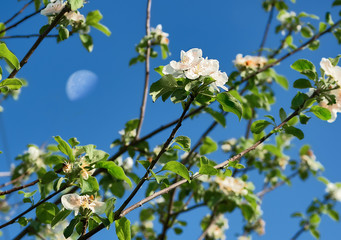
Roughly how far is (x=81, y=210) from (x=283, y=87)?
7.97 feet

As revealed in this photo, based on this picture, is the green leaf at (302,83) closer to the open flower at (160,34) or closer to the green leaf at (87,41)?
the green leaf at (87,41)

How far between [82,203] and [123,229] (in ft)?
0.58

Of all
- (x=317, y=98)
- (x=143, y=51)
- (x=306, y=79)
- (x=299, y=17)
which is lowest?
(x=317, y=98)

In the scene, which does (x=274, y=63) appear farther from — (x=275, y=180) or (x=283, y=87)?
(x=275, y=180)

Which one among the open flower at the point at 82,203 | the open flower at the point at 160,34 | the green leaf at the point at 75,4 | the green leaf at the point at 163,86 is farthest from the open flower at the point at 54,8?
the open flower at the point at 160,34

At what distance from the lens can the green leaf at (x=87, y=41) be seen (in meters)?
2.25

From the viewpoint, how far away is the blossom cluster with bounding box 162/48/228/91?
47.0 inches

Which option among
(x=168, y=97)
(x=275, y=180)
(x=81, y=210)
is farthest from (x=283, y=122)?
(x=275, y=180)

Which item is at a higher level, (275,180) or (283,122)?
(275,180)

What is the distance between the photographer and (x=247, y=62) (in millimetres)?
2789

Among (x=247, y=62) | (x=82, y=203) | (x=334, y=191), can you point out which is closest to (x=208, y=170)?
(x=82, y=203)

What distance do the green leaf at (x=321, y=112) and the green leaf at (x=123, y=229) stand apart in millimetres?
912

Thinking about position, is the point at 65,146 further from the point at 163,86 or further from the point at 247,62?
the point at 247,62

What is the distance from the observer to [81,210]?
1.27 m
